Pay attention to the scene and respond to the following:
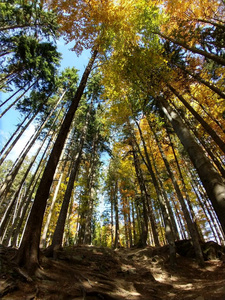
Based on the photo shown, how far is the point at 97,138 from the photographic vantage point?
1538 centimetres

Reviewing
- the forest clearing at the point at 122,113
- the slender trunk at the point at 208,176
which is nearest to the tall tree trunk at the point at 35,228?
A: the forest clearing at the point at 122,113

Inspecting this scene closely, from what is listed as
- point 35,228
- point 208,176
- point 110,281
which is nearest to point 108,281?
point 110,281

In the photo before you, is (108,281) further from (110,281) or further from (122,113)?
(122,113)

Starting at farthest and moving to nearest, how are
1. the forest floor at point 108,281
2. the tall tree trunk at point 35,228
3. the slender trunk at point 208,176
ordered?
the tall tree trunk at point 35,228, the forest floor at point 108,281, the slender trunk at point 208,176

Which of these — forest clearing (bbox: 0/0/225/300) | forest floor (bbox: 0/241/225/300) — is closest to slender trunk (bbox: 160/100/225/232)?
forest clearing (bbox: 0/0/225/300)

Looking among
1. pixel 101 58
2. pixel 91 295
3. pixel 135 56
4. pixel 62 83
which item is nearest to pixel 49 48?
pixel 62 83

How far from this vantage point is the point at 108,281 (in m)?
4.01

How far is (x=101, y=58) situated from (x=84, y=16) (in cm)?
157

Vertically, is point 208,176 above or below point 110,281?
above

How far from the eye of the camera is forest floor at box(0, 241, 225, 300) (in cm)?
279

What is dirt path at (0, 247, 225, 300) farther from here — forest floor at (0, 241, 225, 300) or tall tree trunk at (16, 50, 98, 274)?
tall tree trunk at (16, 50, 98, 274)

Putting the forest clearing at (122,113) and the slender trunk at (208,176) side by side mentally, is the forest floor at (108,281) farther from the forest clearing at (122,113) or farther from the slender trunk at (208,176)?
the slender trunk at (208,176)

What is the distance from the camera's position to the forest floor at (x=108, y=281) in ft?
9.16

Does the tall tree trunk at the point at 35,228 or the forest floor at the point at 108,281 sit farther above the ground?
the tall tree trunk at the point at 35,228
